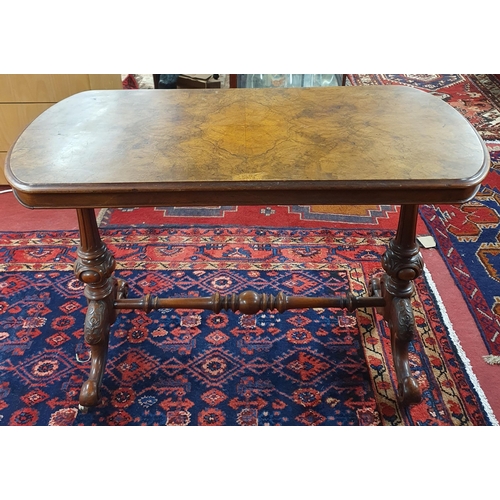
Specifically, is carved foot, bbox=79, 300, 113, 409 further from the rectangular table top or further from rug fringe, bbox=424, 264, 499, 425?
rug fringe, bbox=424, 264, 499, 425

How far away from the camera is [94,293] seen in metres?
2.07

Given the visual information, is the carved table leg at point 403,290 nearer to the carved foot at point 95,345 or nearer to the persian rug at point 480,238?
the persian rug at point 480,238

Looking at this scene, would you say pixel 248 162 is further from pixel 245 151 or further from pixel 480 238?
pixel 480 238

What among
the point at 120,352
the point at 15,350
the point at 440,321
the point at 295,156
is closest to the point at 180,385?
the point at 120,352

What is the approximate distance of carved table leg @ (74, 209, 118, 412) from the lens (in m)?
1.95

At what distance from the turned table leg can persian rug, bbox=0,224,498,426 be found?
87mm

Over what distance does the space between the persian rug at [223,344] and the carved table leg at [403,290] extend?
87 millimetres

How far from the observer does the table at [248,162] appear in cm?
153

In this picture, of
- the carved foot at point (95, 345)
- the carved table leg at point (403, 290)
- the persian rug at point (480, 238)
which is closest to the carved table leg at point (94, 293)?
the carved foot at point (95, 345)

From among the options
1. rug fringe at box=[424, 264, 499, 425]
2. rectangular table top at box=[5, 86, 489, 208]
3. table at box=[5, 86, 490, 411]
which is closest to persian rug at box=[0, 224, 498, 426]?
rug fringe at box=[424, 264, 499, 425]

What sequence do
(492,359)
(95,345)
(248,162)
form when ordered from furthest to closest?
(492,359)
(95,345)
(248,162)

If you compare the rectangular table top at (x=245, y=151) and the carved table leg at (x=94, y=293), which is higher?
the rectangular table top at (x=245, y=151)

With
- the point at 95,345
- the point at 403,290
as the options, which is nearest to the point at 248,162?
the point at 403,290

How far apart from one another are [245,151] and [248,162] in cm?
7
